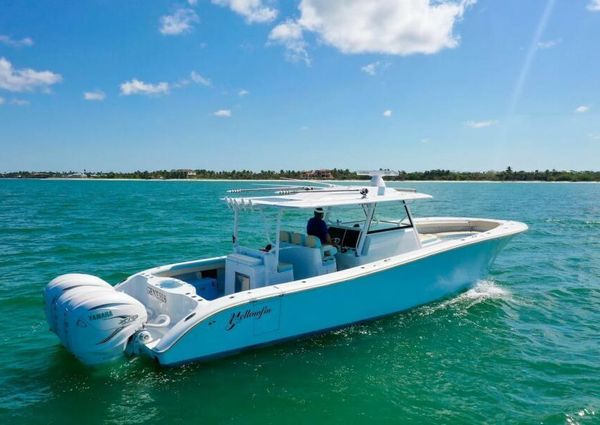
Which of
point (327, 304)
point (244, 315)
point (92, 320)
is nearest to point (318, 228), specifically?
point (327, 304)

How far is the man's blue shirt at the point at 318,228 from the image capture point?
318 inches

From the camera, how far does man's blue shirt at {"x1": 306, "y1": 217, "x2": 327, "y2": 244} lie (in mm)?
8086

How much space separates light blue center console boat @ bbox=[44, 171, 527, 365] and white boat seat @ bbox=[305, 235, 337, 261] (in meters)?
0.02

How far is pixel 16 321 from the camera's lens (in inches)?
326

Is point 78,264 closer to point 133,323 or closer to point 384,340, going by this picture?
point 133,323

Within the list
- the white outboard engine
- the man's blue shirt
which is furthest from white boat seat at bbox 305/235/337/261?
the white outboard engine

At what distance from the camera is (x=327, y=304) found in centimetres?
694

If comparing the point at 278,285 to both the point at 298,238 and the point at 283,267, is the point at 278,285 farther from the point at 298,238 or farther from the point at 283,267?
the point at 298,238

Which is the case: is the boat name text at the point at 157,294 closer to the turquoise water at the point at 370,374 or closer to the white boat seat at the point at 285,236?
the turquoise water at the point at 370,374

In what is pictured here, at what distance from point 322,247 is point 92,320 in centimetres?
377

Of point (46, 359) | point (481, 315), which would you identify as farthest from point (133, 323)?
point (481, 315)

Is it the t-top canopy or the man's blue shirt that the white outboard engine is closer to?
the t-top canopy

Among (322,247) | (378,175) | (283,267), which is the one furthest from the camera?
(378,175)

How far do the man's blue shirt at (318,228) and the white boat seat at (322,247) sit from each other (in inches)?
12.3
